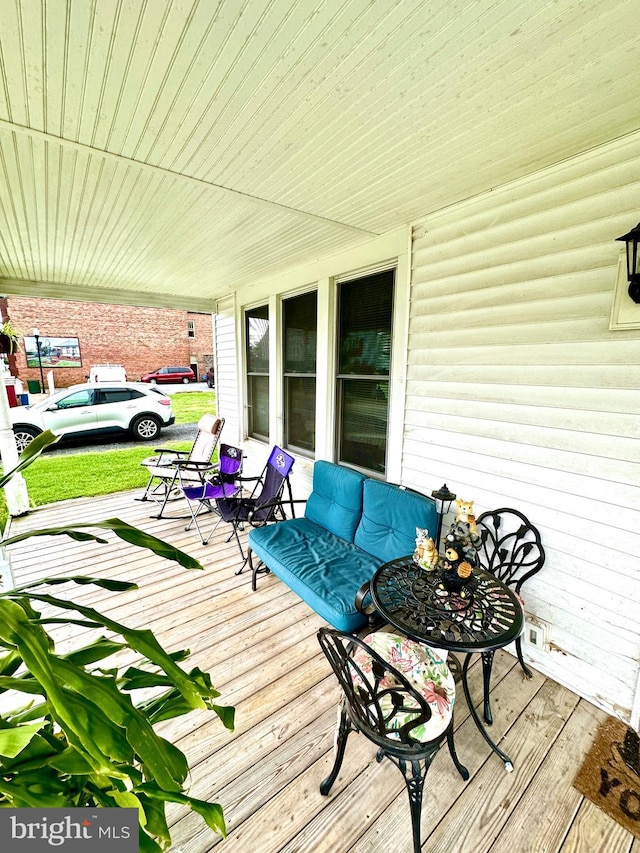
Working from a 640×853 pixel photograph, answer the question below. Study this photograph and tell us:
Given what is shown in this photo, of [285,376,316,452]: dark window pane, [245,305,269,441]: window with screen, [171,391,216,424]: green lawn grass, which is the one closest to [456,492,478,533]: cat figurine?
[285,376,316,452]: dark window pane

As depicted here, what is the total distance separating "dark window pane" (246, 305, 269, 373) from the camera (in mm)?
4387

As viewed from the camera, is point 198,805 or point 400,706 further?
point 400,706

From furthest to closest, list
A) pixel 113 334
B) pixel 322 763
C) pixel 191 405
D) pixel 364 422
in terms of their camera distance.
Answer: pixel 113 334
pixel 191 405
pixel 364 422
pixel 322 763

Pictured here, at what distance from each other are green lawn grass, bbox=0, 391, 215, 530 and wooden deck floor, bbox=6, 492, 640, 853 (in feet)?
9.03

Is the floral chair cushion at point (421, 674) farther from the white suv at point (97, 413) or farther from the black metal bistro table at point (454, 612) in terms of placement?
the white suv at point (97, 413)

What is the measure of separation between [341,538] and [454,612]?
4.21ft

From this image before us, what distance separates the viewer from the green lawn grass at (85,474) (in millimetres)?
4645

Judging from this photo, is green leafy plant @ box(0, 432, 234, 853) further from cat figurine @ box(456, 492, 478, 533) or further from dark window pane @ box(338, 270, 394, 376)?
dark window pane @ box(338, 270, 394, 376)

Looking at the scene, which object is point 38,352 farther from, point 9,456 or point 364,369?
point 364,369

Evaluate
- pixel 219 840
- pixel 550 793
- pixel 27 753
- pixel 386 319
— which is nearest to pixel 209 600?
pixel 219 840

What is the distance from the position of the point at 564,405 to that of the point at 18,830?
2350mm

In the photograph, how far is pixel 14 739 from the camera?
0.61 metres

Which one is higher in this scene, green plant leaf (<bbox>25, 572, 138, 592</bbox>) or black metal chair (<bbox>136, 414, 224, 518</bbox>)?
green plant leaf (<bbox>25, 572, 138, 592</bbox>)

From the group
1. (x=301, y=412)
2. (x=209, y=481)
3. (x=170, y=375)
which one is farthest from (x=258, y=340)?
(x=170, y=375)
